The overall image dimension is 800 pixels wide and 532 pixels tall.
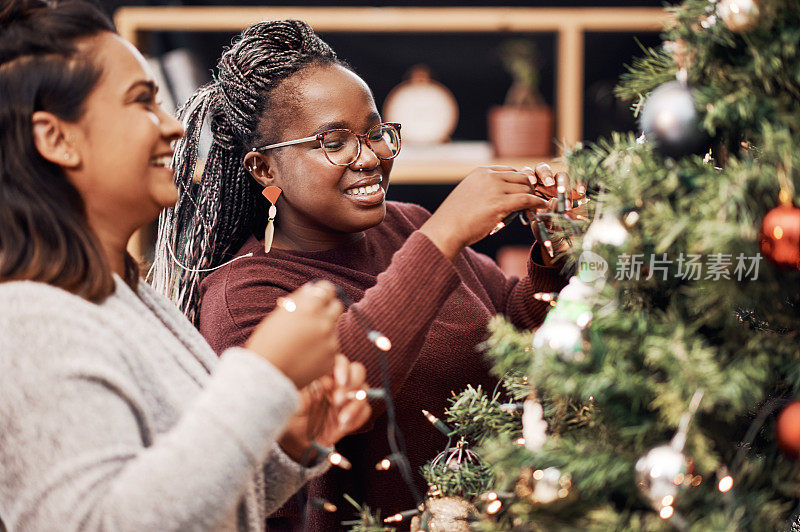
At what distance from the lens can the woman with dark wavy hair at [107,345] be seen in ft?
1.96

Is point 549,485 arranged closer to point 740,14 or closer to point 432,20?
point 740,14

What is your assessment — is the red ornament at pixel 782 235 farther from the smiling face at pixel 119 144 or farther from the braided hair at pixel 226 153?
the braided hair at pixel 226 153

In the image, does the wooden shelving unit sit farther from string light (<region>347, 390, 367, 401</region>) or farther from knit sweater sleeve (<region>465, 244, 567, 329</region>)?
string light (<region>347, 390, 367, 401</region>)

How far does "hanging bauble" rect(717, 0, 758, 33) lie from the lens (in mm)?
647

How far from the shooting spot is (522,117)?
248 centimetres

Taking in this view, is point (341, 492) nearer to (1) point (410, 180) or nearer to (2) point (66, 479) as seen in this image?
(2) point (66, 479)

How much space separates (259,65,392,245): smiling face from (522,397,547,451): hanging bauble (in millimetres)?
424

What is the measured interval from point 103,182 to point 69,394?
225 millimetres

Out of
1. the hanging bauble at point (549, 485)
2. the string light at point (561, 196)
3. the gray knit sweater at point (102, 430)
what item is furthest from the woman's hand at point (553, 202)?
the gray knit sweater at point (102, 430)

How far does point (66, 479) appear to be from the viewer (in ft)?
1.94

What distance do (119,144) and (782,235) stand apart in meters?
0.59

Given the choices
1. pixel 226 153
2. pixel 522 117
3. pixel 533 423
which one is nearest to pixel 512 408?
pixel 533 423

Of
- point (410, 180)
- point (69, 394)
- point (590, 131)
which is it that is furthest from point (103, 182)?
point (590, 131)

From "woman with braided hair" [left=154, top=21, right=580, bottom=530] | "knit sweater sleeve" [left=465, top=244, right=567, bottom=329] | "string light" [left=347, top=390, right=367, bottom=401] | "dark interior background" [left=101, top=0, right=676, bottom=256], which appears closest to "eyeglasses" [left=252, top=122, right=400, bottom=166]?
"woman with braided hair" [left=154, top=21, right=580, bottom=530]
